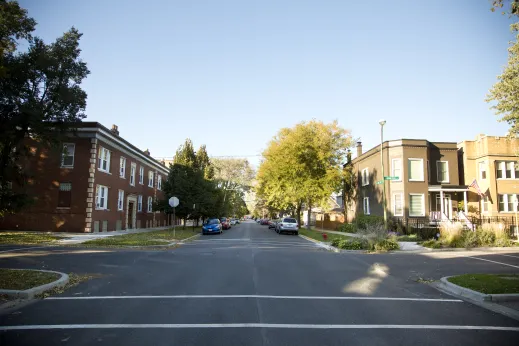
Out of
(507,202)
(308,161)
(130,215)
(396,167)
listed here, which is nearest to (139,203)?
(130,215)

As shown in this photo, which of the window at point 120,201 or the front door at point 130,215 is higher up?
the window at point 120,201

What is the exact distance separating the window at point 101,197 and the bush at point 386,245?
826 inches

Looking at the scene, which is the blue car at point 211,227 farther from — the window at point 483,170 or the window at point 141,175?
the window at point 483,170

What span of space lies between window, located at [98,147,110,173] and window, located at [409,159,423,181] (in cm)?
2564

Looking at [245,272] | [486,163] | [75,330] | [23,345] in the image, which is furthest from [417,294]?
[486,163]

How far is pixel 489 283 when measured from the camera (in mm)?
9516

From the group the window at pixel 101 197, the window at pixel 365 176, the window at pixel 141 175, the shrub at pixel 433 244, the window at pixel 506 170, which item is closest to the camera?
the shrub at pixel 433 244

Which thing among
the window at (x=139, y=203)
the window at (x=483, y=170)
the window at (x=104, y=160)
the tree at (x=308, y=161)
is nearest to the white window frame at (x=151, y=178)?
the window at (x=139, y=203)

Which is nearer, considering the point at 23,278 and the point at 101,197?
the point at 23,278

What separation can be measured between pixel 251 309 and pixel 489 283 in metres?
6.61

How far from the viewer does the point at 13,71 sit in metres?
13.7

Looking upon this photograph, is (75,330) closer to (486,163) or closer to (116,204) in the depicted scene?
(116,204)

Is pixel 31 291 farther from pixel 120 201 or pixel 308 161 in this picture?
pixel 308 161

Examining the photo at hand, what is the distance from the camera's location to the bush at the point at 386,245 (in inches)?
740
